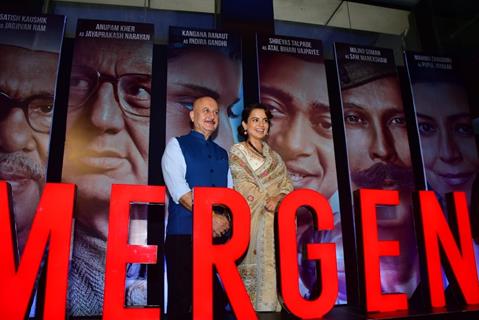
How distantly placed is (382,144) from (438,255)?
1.27 meters

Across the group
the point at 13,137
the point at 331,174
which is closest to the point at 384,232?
the point at 331,174

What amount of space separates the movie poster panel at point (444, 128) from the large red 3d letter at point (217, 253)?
2269mm

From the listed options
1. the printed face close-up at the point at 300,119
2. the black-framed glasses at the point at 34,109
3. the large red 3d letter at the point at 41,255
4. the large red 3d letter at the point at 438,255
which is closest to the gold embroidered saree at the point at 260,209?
the printed face close-up at the point at 300,119

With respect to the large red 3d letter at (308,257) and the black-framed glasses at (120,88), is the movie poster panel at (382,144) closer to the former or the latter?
the large red 3d letter at (308,257)

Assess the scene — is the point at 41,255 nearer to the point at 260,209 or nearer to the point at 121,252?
the point at 121,252

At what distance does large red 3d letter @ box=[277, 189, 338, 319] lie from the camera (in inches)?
79.0

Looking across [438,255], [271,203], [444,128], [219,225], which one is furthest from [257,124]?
[444,128]

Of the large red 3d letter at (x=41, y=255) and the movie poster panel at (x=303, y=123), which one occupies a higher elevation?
the movie poster panel at (x=303, y=123)

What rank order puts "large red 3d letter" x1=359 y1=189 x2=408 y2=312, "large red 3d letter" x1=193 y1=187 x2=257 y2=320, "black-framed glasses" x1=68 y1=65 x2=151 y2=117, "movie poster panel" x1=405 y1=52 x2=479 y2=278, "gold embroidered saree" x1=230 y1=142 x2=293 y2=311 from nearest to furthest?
"large red 3d letter" x1=193 y1=187 x2=257 y2=320
"large red 3d letter" x1=359 y1=189 x2=408 y2=312
"gold embroidered saree" x1=230 y1=142 x2=293 y2=311
"black-framed glasses" x1=68 y1=65 x2=151 y2=117
"movie poster panel" x1=405 y1=52 x2=479 y2=278

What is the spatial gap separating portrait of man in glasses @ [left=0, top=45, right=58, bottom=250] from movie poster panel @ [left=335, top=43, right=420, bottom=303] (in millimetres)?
2640

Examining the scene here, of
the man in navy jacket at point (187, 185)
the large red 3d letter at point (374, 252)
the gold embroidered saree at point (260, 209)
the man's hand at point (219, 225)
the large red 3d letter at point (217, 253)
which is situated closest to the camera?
the large red 3d letter at point (217, 253)

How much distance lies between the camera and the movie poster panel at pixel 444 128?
3418 mm

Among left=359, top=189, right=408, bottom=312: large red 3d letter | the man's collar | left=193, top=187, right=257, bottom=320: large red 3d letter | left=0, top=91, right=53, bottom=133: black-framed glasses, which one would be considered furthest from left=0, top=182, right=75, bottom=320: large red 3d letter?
A: left=359, top=189, right=408, bottom=312: large red 3d letter

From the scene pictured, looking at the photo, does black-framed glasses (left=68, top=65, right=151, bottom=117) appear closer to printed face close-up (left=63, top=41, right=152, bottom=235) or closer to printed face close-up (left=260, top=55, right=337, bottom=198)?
printed face close-up (left=63, top=41, right=152, bottom=235)
